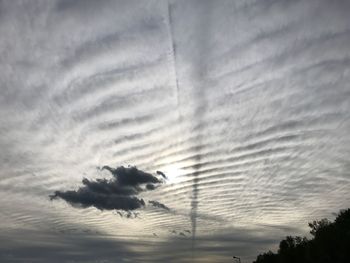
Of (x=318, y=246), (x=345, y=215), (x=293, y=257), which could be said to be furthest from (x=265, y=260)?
(x=318, y=246)

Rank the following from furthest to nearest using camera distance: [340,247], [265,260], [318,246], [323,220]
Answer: [265,260]
[323,220]
[318,246]
[340,247]

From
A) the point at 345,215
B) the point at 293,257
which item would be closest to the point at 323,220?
the point at 345,215

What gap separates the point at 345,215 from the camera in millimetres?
96438

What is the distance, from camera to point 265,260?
12438 centimetres

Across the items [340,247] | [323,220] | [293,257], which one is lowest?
[340,247]

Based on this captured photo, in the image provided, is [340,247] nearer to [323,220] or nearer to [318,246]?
[318,246]

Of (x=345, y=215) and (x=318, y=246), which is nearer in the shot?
(x=318, y=246)

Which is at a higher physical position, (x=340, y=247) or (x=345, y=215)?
(x=345, y=215)

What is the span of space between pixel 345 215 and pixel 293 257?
51.5 feet

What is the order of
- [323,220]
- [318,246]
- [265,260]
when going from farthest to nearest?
[265,260] → [323,220] → [318,246]

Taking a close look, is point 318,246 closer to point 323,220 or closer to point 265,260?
point 323,220

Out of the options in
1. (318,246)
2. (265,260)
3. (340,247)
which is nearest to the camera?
(340,247)

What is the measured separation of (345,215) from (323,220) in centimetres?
534

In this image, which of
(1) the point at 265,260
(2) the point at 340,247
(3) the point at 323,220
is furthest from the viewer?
(1) the point at 265,260
